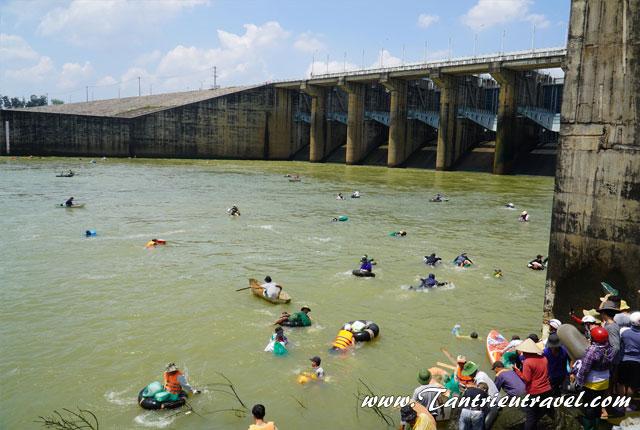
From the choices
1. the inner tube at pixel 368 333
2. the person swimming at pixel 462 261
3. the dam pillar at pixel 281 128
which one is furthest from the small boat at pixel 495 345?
the dam pillar at pixel 281 128

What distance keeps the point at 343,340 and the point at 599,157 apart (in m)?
6.31

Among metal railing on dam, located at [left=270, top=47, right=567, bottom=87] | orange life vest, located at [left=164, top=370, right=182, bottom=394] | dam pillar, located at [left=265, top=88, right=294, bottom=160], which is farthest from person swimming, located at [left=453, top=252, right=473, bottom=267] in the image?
dam pillar, located at [left=265, top=88, right=294, bottom=160]

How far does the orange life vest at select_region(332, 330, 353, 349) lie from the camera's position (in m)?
11.7

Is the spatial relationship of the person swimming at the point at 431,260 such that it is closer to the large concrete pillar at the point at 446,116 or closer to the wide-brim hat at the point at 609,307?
the wide-brim hat at the point at 609,307

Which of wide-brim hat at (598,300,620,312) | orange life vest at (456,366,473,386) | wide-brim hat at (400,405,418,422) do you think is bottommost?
orange life vest at (456,366,473,386)

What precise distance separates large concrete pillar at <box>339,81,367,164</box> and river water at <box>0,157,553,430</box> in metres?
35.7

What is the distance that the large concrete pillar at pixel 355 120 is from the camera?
68.9 metres

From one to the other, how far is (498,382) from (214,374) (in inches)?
216

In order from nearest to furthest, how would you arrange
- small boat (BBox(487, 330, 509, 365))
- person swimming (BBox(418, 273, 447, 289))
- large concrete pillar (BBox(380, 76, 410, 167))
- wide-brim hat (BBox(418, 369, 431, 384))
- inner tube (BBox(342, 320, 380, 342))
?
wide-brim hat (BBox(418, 369, 431, 384)), small boat (BBox(487, 330, 509, 365)), inner tube (BBox(342, 320, 380, 342)), person swimming (BBox(418, 273, 447, 289)), large concrete pillar (BBox(380, 76, 410, 167))

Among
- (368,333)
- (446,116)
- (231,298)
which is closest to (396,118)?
(446,116)

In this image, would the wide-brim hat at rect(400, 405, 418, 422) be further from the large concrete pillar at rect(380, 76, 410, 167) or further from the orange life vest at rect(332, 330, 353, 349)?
the large concrete pillar at rect(380, 76, 410, 167)

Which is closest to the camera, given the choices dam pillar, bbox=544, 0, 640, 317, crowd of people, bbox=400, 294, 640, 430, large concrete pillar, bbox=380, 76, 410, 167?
crowd of people, bbox=400, 294, 640, 430

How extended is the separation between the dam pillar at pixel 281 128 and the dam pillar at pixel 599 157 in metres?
68.3

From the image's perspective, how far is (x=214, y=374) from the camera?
34.8 feet
